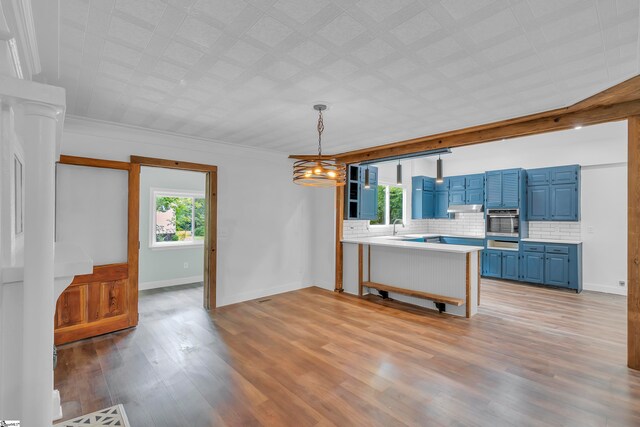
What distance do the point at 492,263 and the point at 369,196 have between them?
3033mm

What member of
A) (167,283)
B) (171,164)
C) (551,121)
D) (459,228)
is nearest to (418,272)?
(551,121)

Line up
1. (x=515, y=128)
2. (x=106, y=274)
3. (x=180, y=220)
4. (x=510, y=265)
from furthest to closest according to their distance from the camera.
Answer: (x=180, y=220), (x=510, y=265), (x=106, y=274), (x=515, y=128)

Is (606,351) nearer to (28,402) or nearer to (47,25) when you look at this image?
(28,402)

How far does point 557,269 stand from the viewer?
5.70 m

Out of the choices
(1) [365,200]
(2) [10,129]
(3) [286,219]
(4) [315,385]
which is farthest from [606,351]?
(2) [10,129]

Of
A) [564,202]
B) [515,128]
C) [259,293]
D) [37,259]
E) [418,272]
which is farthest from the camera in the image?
[564,202]

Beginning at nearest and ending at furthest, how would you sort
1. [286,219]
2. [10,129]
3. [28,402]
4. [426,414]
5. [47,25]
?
1. [28,402]
2. [10,129]
3. [47,25]
4. [426,414]
5. [286,219]

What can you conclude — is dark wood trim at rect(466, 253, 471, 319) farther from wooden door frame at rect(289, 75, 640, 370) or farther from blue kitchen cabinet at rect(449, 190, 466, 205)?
blue kitchen cabinet at rect(449, 190, 466, 205)

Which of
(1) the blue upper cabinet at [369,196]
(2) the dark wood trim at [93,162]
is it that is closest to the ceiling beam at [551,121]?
(1) the blue upper cabinet at [369,196]

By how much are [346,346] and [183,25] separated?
3.18 m

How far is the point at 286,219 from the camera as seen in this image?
5668 mm

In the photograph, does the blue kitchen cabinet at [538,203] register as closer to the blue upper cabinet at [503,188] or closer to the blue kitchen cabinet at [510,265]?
the blue upper cabinet at [503,188]

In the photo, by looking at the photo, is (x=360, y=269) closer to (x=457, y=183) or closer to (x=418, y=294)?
(x=418, y=294)

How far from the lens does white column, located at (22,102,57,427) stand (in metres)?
1.14
